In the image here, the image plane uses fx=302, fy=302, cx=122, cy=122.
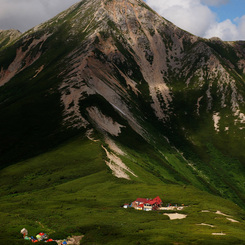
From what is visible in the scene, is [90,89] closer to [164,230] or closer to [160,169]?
[160,169]

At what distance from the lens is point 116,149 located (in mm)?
137750

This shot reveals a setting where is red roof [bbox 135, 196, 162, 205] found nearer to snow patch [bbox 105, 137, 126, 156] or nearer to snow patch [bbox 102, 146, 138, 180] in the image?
snow patch [bbox 102, 146, 138, 180]

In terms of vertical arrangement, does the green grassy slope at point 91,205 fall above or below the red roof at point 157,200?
above

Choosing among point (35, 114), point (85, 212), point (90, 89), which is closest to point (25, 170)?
point (85, 212)

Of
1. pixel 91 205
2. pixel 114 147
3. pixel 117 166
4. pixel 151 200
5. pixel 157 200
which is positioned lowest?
pixel 157 200

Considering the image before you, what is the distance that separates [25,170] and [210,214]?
7102cm

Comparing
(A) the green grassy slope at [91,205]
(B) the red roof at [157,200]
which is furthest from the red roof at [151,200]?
(A) the green grassy slope at [91,205]

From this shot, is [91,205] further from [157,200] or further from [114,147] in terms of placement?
[114,147]

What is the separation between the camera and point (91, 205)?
76000 mm

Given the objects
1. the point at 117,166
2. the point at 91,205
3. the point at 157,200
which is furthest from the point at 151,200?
the point at 117,166

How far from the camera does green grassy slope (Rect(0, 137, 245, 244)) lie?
169 feet

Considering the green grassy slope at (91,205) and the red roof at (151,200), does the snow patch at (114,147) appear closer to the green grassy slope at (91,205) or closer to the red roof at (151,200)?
the green grassy slope at (91,205)

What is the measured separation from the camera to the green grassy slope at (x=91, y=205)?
51594 millimetres

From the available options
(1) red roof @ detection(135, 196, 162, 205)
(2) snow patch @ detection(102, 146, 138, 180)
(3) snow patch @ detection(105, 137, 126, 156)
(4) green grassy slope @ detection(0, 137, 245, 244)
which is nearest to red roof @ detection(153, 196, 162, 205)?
(1) red roof @ detection(135, 196, 162, 205)
